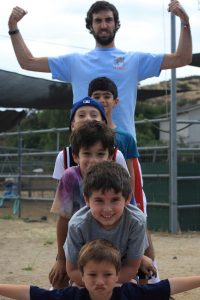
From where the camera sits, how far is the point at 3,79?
6.33 meters

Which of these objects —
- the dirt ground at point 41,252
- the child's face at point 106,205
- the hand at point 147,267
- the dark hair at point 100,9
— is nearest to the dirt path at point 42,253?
the dirt ground at point 41,252

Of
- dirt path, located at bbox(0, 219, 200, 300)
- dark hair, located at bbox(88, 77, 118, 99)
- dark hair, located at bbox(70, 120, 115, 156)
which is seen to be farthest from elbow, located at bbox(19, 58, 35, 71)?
dirt path, located at bbox(0, 219, 200, 300)

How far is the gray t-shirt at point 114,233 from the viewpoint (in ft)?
8.18

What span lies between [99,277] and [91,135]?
61 centimetres

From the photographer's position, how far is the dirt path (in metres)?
5.51

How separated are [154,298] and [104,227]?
0.35 meters

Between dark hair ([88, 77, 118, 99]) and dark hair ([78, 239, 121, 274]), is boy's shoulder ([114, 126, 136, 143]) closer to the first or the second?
dark hair ([88, 77, 118, 99])

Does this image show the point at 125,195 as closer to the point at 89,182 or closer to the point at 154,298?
the point at 89,182

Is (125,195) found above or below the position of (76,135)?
below

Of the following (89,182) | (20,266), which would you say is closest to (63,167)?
(89,182)

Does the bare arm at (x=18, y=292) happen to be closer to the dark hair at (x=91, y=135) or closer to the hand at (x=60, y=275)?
the hand at (x=60, y=275)

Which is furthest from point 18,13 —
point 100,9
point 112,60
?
point 112,60

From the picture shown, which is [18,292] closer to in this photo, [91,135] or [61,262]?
[61,262]

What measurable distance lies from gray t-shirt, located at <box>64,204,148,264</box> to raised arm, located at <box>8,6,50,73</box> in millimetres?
1120
